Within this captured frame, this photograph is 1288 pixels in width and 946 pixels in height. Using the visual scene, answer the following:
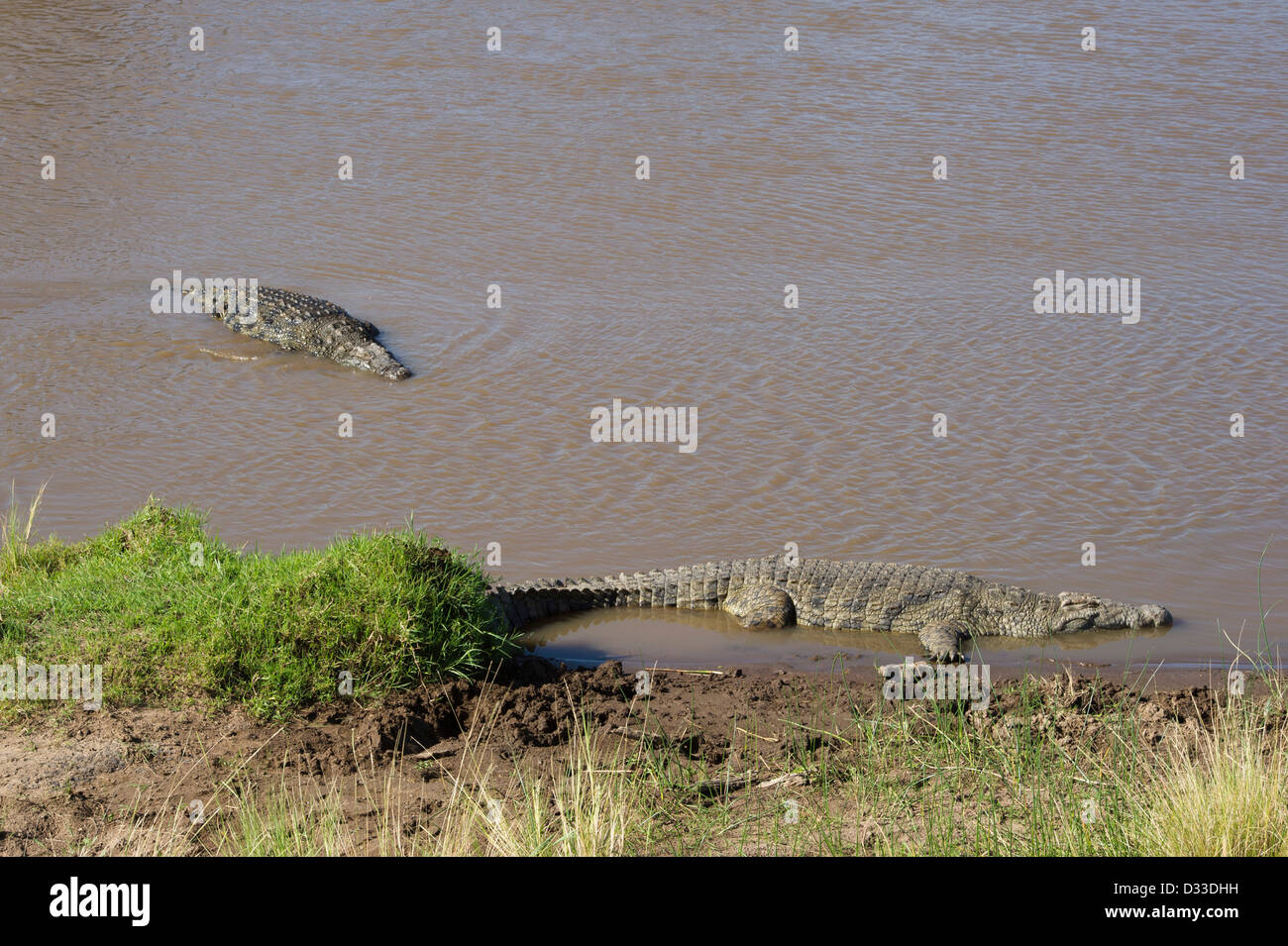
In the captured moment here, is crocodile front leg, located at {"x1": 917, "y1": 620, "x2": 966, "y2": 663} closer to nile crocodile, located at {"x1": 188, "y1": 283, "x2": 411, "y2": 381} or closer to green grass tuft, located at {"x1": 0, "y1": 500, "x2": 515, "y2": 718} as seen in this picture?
green grass tuft, located at {"x1": 0, "y1": 500, "x2": 515, "y2": 718}

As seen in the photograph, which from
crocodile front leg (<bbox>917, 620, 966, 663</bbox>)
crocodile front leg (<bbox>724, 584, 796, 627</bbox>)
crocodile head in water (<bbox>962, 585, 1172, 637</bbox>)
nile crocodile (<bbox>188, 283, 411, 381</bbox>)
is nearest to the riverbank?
crocodile front leg (<bbox>917, 620, 966, 663</bbox>)

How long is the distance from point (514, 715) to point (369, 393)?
568cm

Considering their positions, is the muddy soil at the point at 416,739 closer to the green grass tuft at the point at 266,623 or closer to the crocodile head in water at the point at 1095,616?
the green grass tuft at the point at 266,623

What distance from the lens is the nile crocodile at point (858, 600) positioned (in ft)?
24.3

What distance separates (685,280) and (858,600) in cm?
632

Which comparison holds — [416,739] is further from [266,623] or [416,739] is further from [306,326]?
[306,326]

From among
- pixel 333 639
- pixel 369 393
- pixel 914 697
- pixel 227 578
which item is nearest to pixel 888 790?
pixel 914 697

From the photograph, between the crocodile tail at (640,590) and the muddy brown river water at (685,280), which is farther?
the muddy brown river water at (685,280)

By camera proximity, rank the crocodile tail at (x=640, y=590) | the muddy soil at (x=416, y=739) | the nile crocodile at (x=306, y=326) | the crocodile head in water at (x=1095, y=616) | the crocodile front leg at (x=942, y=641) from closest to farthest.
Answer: the muddy soil at (x=416, y=739) → the crocodile front leg at (x=942, y=641) → the crocodile head in water at (x=1095, y=616) → the crocodile tail at (x=640, y=590) → the nile crocodile at (x=306, y=326)

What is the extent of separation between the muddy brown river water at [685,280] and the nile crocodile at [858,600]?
16 centimetres

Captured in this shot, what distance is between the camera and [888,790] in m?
5.00

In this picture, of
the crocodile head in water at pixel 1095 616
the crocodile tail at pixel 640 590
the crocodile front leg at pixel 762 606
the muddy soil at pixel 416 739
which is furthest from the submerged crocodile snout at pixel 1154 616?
the crocodile tail at pixel 640 590

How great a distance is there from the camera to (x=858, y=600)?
296 inches

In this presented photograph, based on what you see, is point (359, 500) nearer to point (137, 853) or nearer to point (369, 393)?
point (369, 393)
